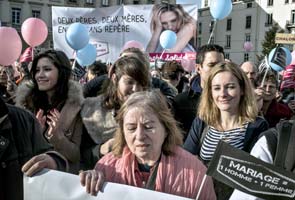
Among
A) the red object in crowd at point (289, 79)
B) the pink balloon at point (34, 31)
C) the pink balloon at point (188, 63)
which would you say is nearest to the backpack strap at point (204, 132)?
the red object in crowd at point (289, 79)

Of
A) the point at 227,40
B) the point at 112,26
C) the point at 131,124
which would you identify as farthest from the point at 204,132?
the point at 227,40

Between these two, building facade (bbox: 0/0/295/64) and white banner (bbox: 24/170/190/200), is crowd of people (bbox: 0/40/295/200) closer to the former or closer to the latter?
white banner (bbox: 24/170/190/200)

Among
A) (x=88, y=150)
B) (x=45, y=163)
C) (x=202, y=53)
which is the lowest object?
(x=88, y=150)

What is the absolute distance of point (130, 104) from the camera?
1995mm

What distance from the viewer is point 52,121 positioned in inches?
112

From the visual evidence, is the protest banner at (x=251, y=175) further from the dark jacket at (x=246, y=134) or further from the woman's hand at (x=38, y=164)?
the dark jacket at (x=246, y=134)

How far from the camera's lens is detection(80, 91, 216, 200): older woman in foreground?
1831 mm

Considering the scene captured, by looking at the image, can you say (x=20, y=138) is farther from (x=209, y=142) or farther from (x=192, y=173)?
(x=209, y=142)

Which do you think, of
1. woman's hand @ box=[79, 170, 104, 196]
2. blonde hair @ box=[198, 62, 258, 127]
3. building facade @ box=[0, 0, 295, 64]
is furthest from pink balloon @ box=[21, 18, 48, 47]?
building facade @ box=[0, 0, 295, 64]

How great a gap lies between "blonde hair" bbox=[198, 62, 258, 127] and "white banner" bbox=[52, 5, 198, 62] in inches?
301

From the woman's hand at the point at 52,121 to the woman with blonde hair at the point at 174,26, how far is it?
7921mm

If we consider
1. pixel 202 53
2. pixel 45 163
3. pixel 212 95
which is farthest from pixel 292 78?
pixel 45 163

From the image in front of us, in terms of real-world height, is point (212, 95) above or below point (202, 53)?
below

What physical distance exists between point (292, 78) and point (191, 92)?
235 centimetres
